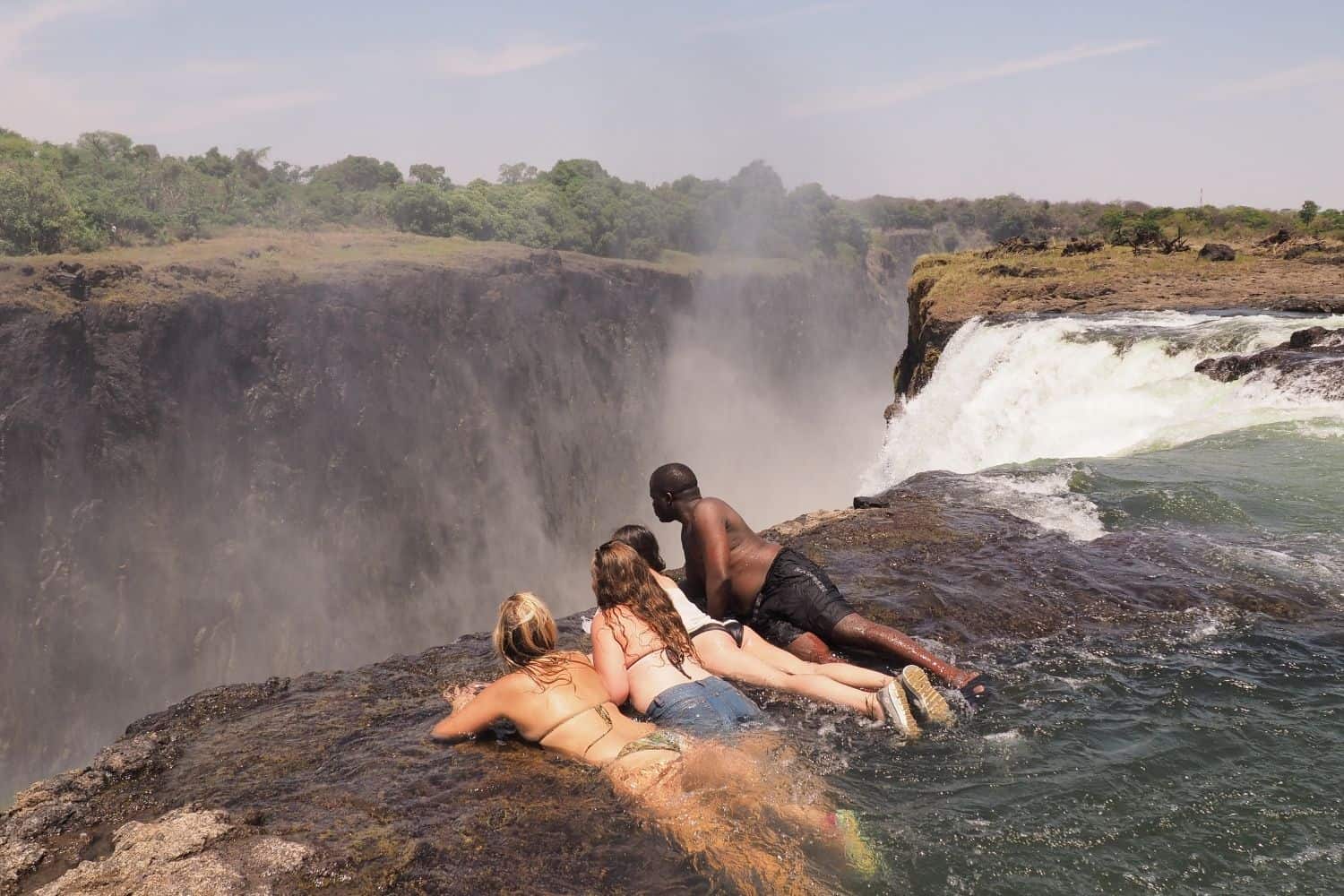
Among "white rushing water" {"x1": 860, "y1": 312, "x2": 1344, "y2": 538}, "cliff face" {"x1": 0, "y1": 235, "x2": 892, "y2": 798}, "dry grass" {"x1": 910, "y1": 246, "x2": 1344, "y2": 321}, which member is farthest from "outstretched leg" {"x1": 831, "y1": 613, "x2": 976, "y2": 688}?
"cliff face" {"x1": 0, "y1": 235, "x2": 892, "y2": 798}

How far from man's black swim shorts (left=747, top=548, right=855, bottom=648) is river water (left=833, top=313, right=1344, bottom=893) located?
84cm

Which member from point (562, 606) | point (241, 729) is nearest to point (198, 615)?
point (562, 606)

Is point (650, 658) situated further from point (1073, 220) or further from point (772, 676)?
point (1073, 220)

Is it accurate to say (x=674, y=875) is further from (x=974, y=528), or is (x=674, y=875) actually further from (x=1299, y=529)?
(x=1299, y=529)

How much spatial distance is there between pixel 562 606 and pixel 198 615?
12.8 m

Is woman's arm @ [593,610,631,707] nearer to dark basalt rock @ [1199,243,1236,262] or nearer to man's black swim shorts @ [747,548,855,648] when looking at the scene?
man's black swim shorts @ [747,548,855,648]

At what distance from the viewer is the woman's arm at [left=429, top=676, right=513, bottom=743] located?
412cm

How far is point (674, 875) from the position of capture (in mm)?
3117

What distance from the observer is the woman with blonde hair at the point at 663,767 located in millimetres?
3195

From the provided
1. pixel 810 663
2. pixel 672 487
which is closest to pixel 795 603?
pixel 810 663

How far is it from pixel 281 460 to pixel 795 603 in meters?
28.6

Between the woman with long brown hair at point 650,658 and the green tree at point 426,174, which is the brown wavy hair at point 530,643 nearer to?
the woman with long brown hair at point 650,658

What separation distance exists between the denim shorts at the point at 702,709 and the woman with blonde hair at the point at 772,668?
414mm

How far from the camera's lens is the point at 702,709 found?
4168 mm
